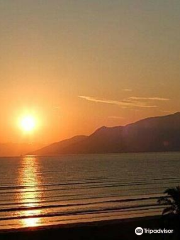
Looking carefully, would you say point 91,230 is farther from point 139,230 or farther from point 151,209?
point 151,209

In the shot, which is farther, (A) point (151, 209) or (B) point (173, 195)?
(A) point (151, 209)

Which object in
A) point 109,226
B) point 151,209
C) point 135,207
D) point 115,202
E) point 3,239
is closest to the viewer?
point 3,239

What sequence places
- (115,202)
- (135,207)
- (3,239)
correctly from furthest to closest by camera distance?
(115,202), (135,207), (3,239)

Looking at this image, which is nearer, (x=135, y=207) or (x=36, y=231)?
(x=36, y=231)

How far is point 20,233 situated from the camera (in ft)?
110

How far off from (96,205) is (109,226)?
24.0 m

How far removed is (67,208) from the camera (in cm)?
5600

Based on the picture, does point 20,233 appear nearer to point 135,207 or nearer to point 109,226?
point 109,226

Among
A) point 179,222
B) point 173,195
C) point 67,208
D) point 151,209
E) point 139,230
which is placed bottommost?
point 179,222

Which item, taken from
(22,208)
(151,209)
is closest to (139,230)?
(151,209)

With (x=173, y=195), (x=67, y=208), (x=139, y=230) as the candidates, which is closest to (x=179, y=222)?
(x=173, y=195)

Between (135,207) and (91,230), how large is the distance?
74.5 feet

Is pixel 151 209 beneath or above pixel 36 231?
above

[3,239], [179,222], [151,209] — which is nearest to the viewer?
[179,222]
